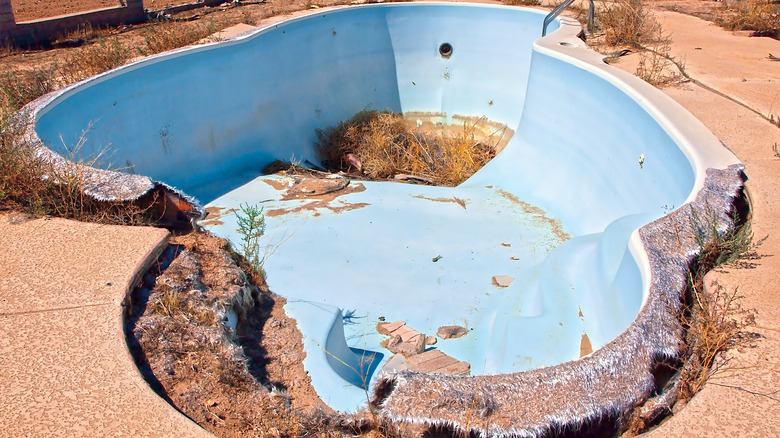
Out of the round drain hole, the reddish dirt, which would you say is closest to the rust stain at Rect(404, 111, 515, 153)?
the round drain hole

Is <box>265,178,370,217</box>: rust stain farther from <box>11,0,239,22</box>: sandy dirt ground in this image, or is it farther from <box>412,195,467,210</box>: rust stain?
<box>11,0,239,22</box>: sandy dirt ground

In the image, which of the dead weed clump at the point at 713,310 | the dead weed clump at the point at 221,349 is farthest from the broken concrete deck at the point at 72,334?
the dead weed clump at the point at 713,310

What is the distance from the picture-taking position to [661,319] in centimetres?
269

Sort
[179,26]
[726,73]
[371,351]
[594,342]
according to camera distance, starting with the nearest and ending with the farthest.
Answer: [594,342] < [371,351] < [726,73] < [179,26]

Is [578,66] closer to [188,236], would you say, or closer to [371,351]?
[371,351]

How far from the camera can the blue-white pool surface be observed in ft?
13.7

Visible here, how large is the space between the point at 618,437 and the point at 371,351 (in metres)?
2.29

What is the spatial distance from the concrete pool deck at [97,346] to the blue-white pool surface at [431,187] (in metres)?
0.56

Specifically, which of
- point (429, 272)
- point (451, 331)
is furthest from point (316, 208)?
point (451, 331)

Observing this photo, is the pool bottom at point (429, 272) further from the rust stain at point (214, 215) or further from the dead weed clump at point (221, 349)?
the dead weed clump at point (221, 349)

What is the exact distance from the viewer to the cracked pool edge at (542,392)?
2199 mm

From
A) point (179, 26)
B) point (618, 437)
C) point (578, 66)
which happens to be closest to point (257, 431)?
point (618, 437)

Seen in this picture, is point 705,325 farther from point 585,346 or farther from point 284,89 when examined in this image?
point 284,89

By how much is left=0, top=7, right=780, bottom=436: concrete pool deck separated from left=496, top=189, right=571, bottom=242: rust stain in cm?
211
